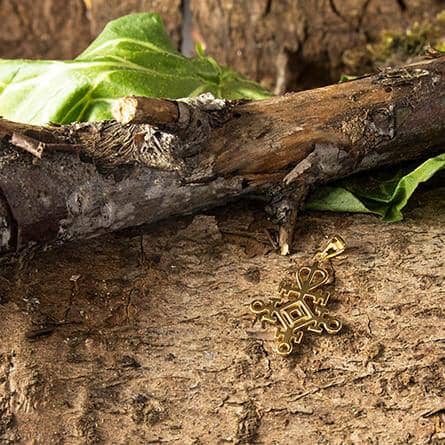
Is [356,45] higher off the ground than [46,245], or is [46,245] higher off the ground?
[46,245]

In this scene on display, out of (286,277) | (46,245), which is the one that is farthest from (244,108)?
(46,245)

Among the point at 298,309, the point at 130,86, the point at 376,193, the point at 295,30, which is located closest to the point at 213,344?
the point at 298,309

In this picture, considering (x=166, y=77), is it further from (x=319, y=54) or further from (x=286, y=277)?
(x=319, y=54)

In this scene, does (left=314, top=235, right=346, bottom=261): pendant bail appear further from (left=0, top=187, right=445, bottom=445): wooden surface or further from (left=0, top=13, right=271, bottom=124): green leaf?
(left=0, top=13, right=271, bottom=124): green leaf

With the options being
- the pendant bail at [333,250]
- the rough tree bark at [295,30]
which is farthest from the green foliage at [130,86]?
the rough tree bark at [295,30]

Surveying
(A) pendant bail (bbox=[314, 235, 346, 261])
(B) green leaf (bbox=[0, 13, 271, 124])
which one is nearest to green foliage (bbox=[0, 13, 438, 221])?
(B) green leaf (bbox=[0, 13, 271, 124])

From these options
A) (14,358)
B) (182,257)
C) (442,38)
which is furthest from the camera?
(442,38)

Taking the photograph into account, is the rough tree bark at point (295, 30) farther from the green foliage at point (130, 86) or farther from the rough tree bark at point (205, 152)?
the rough tree bark at point (205, 152)
